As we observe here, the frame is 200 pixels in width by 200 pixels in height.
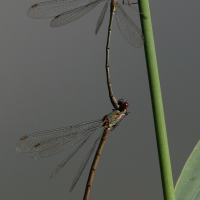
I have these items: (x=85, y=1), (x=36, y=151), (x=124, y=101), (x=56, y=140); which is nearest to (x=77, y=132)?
(x=56, y=140)

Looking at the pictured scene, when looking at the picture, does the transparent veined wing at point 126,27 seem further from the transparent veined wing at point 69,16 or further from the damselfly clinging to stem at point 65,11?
the transparent veined wing at point 69,16

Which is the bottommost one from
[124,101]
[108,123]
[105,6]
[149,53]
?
[108,123]

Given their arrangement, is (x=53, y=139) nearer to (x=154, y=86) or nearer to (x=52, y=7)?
(x=52, y=7)

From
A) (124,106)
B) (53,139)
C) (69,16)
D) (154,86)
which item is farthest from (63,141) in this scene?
(154,86)

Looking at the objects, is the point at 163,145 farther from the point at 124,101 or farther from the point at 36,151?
the point at 36,151

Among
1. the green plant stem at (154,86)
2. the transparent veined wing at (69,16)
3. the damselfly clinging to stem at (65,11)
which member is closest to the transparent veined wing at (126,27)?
the damselfly clinging to stem at (65,11)
